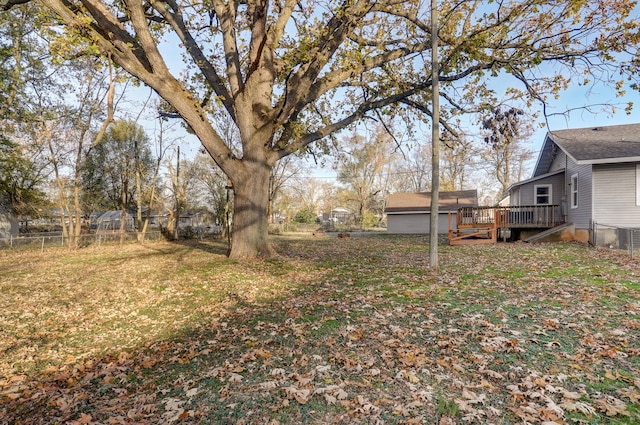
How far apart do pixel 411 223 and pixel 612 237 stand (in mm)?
17048

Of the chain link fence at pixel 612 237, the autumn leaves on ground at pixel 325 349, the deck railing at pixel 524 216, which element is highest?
the deck railing at pixel 524 216

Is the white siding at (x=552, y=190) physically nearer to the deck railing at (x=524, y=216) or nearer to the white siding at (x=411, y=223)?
the deck railing at (x=524, y=216)

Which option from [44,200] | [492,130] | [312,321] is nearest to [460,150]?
[492,130]

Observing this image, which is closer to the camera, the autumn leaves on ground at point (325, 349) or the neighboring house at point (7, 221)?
the autumn leaves on ground at point (325, 349)

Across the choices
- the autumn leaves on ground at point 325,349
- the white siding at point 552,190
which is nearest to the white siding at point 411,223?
the white siding at point 552,190

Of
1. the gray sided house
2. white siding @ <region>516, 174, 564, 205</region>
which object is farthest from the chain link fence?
white siding @ <region>516, 174, 564, 205</region>

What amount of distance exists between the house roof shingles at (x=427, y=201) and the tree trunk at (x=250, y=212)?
827 inches

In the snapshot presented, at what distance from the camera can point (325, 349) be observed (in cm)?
421

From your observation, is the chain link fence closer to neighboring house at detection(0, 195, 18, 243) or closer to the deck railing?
the deck railing

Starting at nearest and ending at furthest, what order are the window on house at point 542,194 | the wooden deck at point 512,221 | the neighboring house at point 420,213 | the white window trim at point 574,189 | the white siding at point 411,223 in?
1. the white window trim at point 574,189
2. the wooden deck at point 512,221
3. the window on house at point 542,194
4. the neighboring house at point 420,213
5. the white siding at point 411,223

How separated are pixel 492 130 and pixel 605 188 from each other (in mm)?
6829

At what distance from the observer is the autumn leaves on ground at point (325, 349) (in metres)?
3.02

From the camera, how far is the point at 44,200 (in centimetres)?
2095

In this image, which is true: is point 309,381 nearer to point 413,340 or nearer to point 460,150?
point 413,340
